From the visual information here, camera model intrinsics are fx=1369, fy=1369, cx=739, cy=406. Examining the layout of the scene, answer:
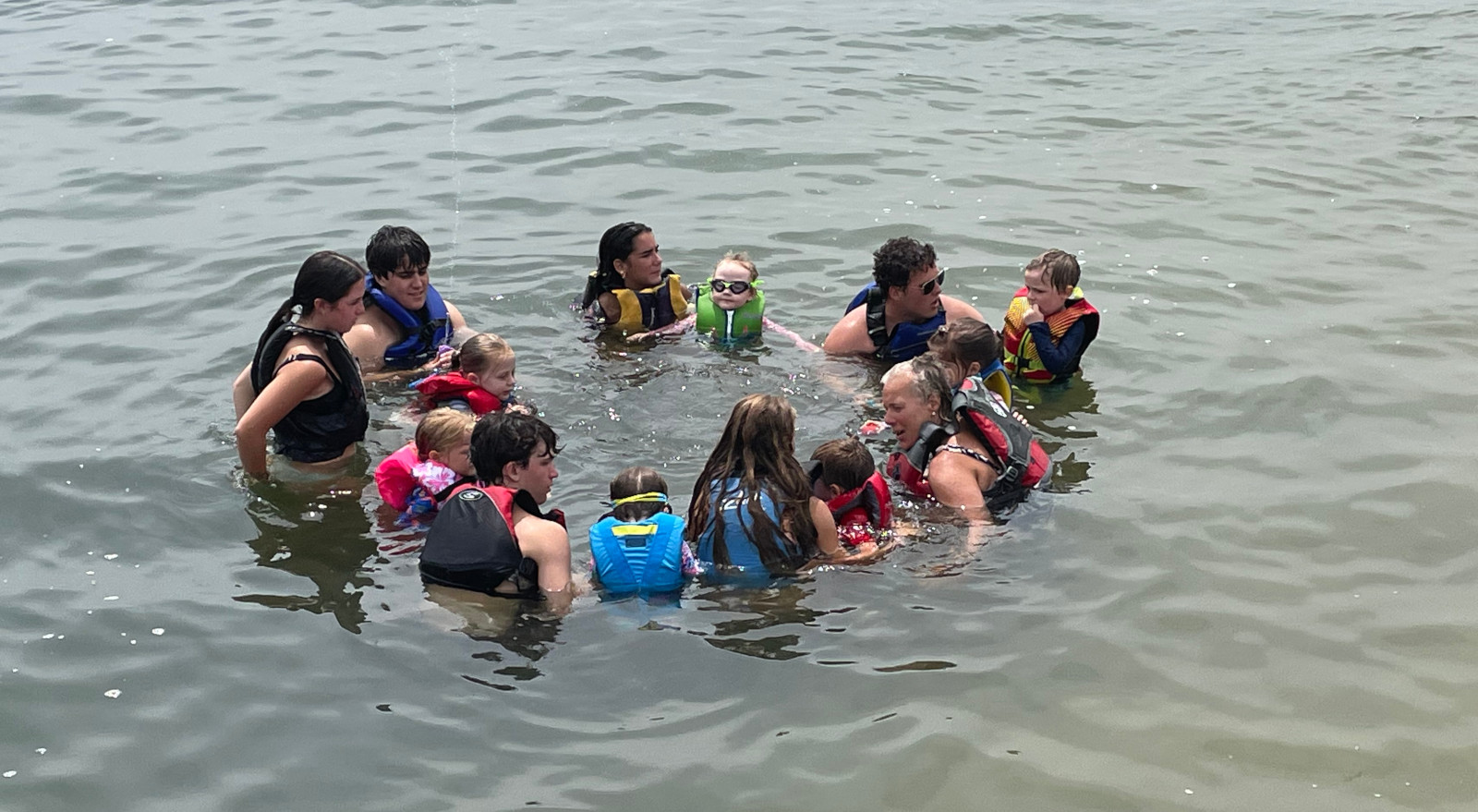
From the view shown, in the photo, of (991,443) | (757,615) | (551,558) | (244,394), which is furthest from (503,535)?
(991,443)

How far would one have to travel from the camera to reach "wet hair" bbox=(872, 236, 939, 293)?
8.84 metres

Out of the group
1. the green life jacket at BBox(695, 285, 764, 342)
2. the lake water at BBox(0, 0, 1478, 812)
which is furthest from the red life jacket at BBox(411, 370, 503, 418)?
the green life jacket at BBox(695, 285, 764, 342)

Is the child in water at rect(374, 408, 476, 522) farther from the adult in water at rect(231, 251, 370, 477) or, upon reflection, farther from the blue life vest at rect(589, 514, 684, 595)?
the blue life vest at rect(589, 514, 684, 595)

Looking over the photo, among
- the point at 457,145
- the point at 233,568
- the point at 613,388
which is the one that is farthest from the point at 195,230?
the point at 233,568

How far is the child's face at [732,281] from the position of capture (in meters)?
9.41

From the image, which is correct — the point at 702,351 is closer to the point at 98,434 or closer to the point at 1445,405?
the point at 98,434

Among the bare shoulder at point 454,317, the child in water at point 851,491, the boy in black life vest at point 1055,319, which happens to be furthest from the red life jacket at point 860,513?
the bare shoulder at point 454,317

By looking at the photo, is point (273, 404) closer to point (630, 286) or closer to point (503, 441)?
point (503, 441)

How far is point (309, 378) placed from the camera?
281 inches

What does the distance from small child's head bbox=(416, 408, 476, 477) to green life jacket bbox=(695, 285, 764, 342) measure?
2.95 m

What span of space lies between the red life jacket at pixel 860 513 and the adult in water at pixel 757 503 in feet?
1.06

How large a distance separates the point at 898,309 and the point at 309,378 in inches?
152

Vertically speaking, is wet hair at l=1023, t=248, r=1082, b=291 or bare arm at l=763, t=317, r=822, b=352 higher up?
wet hair at l=1023, t=248, r=1082, b=291

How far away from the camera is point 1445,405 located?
8289 millimetres
